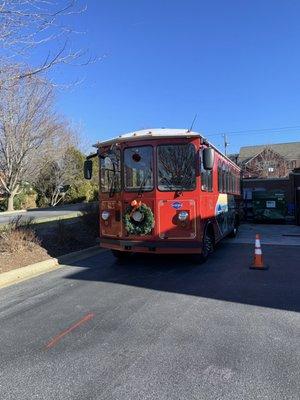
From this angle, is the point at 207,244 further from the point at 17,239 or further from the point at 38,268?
the point at 17,239

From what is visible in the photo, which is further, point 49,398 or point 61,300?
point 61,300

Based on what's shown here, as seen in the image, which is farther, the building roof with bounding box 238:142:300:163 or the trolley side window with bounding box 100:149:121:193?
the building roof with bounding box 238:142:300:163

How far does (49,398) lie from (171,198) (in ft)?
20.3

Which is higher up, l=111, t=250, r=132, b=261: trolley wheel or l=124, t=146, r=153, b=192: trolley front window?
l=124, t=146, r=153, b=192: trolley front window

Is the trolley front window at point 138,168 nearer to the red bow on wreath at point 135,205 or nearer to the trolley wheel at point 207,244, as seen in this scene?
the red bow on wreath at point 135,205

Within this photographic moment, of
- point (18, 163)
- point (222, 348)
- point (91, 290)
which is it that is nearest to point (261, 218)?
point (18, 163)

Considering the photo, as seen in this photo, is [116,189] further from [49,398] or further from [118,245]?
[49,398]

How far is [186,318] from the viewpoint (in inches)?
243

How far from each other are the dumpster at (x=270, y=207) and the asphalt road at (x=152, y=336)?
18137 mm

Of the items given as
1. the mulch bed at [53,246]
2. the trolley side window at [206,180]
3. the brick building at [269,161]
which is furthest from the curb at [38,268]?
the brick building at [269,161]

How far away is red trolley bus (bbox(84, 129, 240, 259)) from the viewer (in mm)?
9672

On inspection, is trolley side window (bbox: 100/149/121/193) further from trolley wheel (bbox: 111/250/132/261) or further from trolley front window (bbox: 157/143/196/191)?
trolley wheel (bbox: 111/250/132/261)

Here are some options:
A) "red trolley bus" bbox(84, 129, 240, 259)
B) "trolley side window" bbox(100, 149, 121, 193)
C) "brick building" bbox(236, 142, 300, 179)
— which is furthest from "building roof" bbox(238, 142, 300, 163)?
"red trolley bus" bbox(84, 129, 240, 259)

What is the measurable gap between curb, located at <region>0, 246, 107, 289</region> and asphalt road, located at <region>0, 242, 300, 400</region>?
1.16 ft
